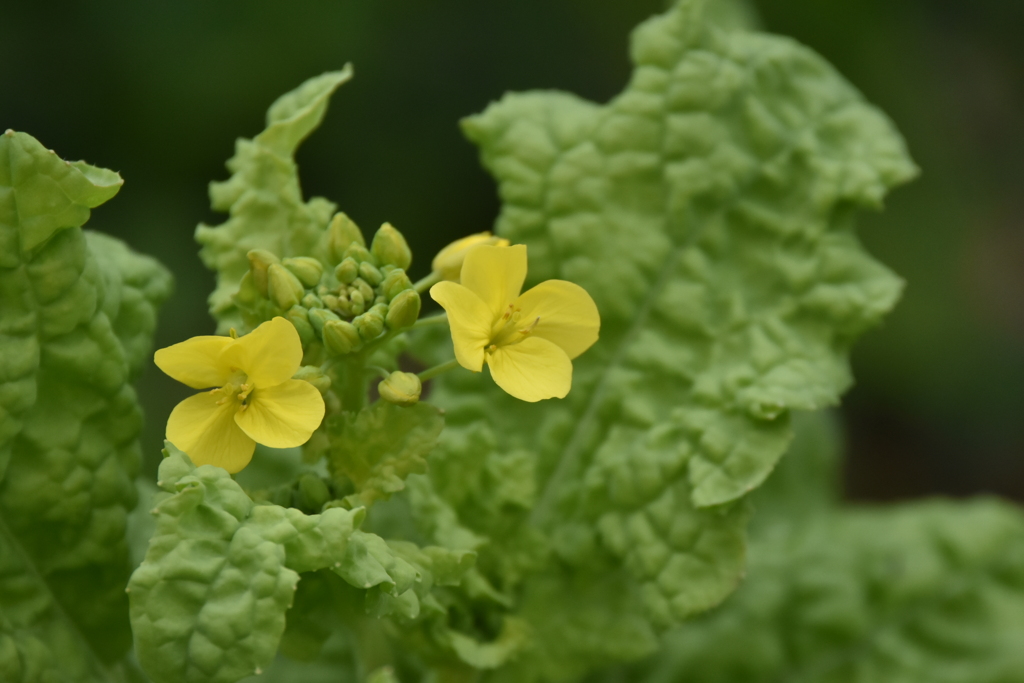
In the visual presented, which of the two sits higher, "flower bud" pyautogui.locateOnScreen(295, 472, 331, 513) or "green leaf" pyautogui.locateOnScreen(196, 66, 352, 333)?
"green leaf" pyautogui.locateOnScreen(196, 66, 352, 333)

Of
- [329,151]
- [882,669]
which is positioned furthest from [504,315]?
[329,151]

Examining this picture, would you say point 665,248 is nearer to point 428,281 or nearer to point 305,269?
point 428,281

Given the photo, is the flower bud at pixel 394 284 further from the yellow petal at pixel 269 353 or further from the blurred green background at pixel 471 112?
the blurred green background at pixel 471 112

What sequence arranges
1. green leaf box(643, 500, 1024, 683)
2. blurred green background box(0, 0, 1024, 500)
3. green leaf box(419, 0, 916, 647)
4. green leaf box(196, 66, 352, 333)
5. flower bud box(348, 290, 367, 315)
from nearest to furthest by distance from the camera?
1. flower bud box(348, 290, 367, 315)
2. green leaf box(196, 66, 352, 333)
3. green leaf box(419, 0, 916, 647)
4. green leaf box(643, 500, 1024, 683)
5. blurred green background box(0, 0, 1024, 500)

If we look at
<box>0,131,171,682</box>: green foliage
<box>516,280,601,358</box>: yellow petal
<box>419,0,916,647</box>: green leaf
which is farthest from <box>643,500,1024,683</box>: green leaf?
<box>0,131,171,682</box>: green foliage

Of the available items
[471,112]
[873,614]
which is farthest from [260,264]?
[471,112]

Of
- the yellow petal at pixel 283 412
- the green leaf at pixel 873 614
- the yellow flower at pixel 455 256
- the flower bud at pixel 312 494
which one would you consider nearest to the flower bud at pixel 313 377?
the yellow petal at pixel 283 412

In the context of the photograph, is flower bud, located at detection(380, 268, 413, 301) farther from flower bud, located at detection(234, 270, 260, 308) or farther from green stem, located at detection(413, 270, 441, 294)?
flower bud, located at detection(234, 270, 260, 308)
